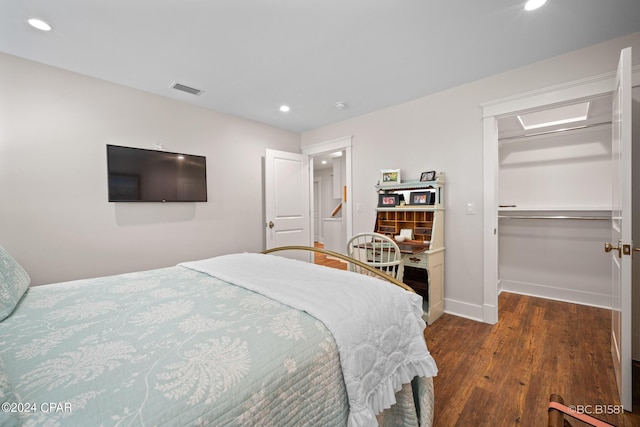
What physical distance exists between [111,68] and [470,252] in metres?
3.92

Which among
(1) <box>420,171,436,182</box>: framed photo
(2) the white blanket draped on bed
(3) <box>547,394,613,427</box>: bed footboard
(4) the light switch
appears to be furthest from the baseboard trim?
(3) <box>547,394,613,427</box>: bed footboard

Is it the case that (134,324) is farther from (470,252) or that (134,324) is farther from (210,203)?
(470,252)

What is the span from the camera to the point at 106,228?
106 inches

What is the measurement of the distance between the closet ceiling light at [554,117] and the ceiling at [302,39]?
3.15 ft

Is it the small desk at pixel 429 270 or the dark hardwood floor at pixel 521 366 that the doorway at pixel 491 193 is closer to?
the dark hardwood floor at pixel 521 366

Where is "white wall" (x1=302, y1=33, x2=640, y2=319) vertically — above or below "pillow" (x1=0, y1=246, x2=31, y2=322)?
above

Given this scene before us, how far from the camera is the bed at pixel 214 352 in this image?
655 mm

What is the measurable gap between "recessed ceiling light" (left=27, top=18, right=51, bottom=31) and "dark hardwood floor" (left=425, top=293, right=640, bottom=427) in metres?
3.59

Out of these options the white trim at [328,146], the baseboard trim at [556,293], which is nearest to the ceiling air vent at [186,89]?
the white trim at [328,146]

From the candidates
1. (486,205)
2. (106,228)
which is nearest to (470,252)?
(486,205)

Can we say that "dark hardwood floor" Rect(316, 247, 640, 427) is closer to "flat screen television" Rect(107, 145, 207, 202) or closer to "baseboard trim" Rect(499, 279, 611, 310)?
"baseboard trim" Rect(499, 279, 611, 310)

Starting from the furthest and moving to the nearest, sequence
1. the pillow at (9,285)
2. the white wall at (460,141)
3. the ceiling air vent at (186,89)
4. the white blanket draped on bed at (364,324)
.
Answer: the ceiling air vent at (186,89) → the white wall at (460,141) → the pillow at (9,285) → the white blanket draped on bed at (364,324)

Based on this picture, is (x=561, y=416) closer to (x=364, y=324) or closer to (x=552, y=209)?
(x=364, y=324)

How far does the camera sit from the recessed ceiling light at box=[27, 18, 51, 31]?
1838 mm
